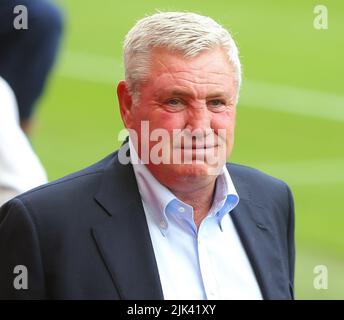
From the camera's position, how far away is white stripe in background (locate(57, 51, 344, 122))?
990 cm

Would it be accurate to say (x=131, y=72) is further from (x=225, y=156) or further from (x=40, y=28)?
(x=40, y=28)

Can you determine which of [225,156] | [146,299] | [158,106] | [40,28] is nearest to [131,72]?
[158,106]

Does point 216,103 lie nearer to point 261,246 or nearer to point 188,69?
point 188,69

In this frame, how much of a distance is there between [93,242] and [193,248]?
0.25 m

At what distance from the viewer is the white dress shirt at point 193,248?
2.43 metres


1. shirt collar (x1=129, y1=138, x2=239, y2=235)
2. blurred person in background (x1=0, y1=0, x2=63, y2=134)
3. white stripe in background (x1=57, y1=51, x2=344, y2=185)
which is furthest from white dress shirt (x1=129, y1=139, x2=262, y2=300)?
white stripe in background (x1=57, y1=51, x2=344, y2=185)

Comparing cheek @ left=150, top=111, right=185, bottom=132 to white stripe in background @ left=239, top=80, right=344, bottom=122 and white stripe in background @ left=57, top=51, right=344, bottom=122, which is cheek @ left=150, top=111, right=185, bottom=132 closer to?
white stripe in background @ left=57, top=51, right=344, bottom=122

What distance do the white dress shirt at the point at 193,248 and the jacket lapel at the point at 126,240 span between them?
0.03 metres

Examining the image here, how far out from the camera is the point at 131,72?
2.43m

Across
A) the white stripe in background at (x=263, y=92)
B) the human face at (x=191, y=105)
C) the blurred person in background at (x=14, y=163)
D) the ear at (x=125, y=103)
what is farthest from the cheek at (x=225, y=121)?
the white stripe in background at (x=263, y=92)

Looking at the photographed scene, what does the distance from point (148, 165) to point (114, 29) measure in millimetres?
8802

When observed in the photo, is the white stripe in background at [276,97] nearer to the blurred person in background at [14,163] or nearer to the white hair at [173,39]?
the blurred person in background at [14,163]

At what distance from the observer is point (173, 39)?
2.34 metres

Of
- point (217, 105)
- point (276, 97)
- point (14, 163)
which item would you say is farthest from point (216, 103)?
point (276, 97)
